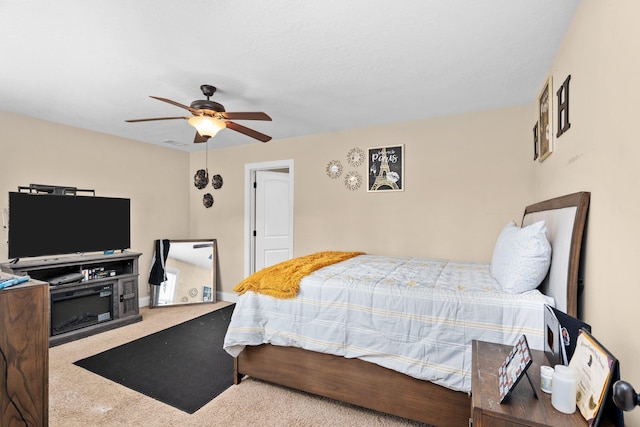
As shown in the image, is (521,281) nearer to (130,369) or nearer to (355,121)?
(355,121)

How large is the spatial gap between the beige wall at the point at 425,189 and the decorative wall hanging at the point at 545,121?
1.75ft

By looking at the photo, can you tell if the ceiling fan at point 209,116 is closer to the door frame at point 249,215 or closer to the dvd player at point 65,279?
the dvd player at point 65,279

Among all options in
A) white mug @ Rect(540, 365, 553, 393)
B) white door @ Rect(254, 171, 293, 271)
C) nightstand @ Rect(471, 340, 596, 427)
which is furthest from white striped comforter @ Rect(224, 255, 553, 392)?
white door @ Rect(254, 171, 293, 271)

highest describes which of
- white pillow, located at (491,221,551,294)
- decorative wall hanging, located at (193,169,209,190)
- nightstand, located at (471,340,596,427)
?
decorative wall hanging, located at (193,169,209,190)

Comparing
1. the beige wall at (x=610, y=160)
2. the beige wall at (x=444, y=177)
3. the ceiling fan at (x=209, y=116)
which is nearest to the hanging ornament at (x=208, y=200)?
the beige wall at (x=444, y=177)

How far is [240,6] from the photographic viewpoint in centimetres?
166

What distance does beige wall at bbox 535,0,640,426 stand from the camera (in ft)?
3.48

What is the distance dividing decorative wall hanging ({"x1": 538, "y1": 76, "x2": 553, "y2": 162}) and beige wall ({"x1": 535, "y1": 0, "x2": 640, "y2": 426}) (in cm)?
52

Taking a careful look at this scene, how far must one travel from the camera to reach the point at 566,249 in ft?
5.13

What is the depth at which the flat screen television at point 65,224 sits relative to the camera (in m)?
3.08

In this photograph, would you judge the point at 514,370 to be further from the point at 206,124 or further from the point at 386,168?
the point at 386,168

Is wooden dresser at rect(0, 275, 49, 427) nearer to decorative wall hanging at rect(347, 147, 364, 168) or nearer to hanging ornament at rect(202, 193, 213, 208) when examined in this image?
decorative wall hanging at rect(347, 147, 364, 168)

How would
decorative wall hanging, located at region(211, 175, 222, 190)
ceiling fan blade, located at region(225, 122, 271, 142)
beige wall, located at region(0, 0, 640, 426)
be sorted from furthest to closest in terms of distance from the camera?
decorative wall hanging, located at region(211, 175, 222, 190), ceiling fan blade, located at region(225, 122, 271, 142), beige wall, located at region(0, 0, 640, 426)

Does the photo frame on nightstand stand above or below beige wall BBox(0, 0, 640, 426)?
below
